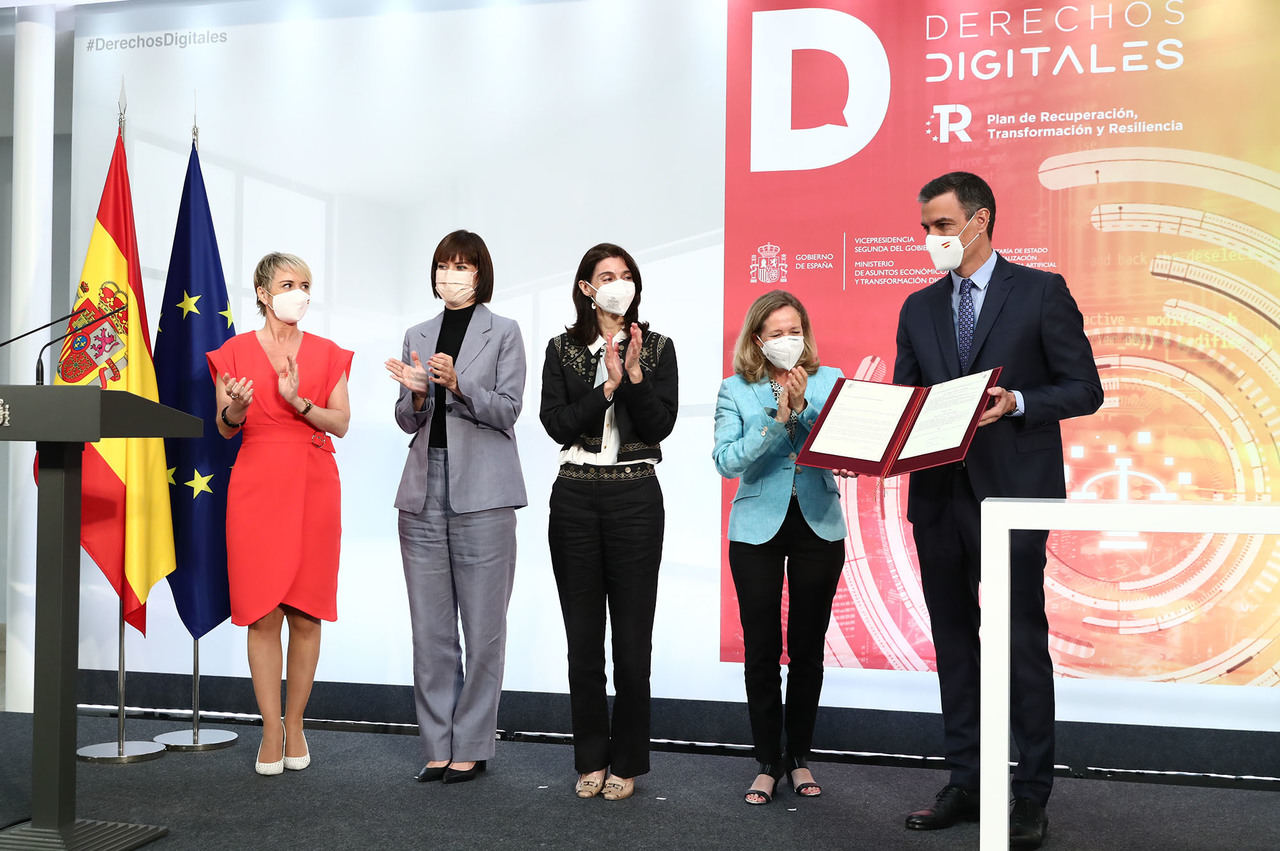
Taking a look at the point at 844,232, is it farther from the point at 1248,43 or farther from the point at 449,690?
the point at 449,690

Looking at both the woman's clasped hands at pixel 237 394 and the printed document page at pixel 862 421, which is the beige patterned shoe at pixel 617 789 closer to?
the printed document page at pixel 862 421

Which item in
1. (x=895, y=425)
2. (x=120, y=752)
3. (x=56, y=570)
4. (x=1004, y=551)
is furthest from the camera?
(x=120, y=752)

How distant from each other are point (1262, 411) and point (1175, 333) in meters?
0.39

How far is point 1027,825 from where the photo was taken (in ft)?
9.28

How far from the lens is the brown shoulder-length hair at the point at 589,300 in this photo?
3285 millimetres

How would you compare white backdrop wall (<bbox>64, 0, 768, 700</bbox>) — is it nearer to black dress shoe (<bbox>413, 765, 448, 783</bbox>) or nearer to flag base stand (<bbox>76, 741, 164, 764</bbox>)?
flag base stand (<bbox>76, 741, 164, 764</bbox>)

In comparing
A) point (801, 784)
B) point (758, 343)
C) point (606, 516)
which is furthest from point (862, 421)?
point (801, 784)

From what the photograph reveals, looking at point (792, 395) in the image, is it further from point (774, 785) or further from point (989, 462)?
point (774, 785)

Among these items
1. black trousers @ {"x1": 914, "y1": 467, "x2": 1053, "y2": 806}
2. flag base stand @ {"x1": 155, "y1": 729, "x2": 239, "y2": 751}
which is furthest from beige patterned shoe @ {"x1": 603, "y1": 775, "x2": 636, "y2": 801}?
flag base stand @ {"x1": 155, "y1": 729, "x2": 239, "y2": 751}

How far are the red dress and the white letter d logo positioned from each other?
1895 millimetres

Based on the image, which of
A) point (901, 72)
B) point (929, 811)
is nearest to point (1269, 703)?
point (929, 811)

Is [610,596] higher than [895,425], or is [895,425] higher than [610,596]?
→ [895,425]

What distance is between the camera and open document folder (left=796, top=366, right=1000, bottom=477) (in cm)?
256

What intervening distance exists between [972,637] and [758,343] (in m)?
1.05
